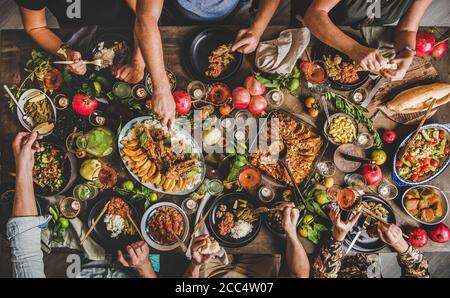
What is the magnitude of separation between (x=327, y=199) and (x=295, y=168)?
43cm

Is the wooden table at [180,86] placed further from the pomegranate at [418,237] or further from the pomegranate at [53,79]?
the pomegranate at [53,79]

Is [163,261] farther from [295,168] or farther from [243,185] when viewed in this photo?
[295,168]

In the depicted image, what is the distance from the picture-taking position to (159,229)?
10.8 feet

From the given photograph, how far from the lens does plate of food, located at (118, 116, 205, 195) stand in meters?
3.28

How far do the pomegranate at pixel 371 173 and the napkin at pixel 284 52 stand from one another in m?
1.18

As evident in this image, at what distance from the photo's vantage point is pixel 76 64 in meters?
3.32

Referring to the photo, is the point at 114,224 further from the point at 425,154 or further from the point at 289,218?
the point at 425,154

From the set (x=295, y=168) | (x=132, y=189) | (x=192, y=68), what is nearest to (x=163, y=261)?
(x=132, y=189)

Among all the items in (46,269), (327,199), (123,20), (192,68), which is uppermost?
(123,20)

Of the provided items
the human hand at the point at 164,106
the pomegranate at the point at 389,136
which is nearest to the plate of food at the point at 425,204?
the pomegranate at the point at 389,136

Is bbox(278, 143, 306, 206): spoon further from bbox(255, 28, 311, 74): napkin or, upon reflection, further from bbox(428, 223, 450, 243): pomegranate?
bbox(428, 223, 450, 243): pomegranate

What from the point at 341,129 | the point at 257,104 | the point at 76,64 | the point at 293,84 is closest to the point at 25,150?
the point at 76,64

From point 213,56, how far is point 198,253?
1903 millimetres

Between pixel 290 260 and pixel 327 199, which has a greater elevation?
pixel 327 199
